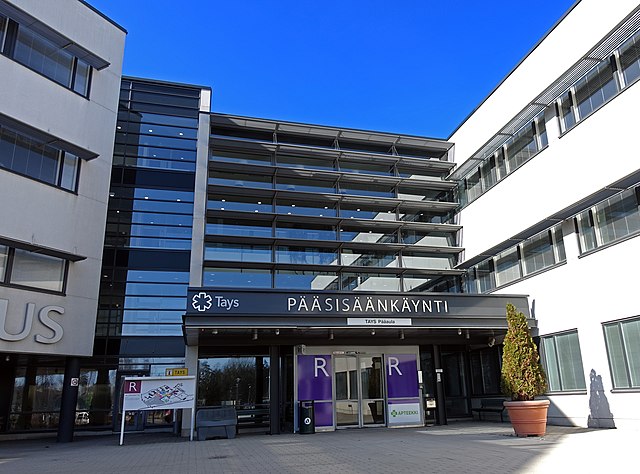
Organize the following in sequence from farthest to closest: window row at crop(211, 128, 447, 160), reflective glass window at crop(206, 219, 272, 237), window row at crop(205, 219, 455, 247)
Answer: window row at crop(211, 128, 447, 160) < window row at crop(205, 219, 455, 247) < reflective glass window at crop(206, 219, 272, 237)

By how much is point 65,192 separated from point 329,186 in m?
10.8

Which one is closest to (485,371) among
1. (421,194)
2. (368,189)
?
(421,194)

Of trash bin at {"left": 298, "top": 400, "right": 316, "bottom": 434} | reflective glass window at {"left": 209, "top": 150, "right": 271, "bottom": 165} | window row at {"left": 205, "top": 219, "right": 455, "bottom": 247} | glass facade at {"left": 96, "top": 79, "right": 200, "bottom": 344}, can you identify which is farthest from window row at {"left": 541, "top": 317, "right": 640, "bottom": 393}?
glass facade at {"left": 96, "top": 79, "right": 200, "bottom": 344}

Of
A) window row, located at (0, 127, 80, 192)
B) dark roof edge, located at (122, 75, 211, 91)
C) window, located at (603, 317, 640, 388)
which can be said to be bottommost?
window, located at (603, 317, 640, 388)

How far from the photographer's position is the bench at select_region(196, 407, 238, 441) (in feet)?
49.9

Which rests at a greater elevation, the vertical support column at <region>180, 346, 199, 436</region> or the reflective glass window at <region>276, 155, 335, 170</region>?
the reflective glass window at <region>276, 155, 335, 170</region>

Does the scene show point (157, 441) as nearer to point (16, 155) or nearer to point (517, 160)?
point (16, 155)

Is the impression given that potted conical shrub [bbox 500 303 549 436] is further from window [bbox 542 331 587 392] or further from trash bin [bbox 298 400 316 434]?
trash bin [bbox 298 400 316 434]

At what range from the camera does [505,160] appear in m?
19.0

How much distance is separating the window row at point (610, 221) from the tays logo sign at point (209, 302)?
10.5 meters

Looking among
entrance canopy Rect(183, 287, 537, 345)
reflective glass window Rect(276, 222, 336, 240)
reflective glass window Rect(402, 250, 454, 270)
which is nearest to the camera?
entrance canopy Rect(183, 287, 537, 345)

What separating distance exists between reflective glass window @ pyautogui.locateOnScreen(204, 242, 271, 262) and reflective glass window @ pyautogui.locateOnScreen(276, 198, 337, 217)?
199 centimetres

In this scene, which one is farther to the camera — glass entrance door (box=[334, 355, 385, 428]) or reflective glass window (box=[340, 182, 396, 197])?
reflective glass window (box=[340, 182, 396, 197])

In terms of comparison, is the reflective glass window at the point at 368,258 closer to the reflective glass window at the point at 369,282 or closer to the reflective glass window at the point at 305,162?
the reflective glass window at the point at 369,282
